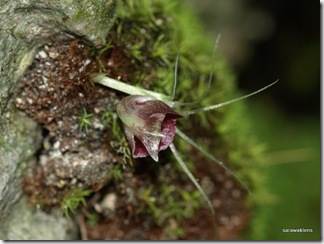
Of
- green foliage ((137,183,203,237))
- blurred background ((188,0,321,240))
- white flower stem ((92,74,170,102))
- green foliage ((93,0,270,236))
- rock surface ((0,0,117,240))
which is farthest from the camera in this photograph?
blurred background ((188,0,321,240))

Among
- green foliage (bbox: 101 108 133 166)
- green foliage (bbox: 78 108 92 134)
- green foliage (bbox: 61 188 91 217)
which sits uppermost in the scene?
green foliage (bbox: 78 108 92 134)

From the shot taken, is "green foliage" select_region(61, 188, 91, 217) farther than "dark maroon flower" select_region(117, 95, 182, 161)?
Yes

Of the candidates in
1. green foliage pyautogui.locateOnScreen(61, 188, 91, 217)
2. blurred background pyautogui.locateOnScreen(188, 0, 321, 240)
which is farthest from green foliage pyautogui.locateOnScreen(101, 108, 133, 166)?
blurred background pyautogui.locateOnScreen(188, 0, 321, 240)

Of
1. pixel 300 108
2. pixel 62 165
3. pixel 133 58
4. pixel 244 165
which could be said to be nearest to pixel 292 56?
pixel 300 108

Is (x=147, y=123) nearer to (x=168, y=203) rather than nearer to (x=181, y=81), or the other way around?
(x=181, y=81)

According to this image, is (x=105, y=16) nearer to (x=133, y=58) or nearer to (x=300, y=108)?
(x=133, y=58)

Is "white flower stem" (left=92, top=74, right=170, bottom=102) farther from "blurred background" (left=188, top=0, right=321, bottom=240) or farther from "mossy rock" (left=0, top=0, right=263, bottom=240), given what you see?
"blurred background" (left=188, top=0, right=321, bottom=240)
